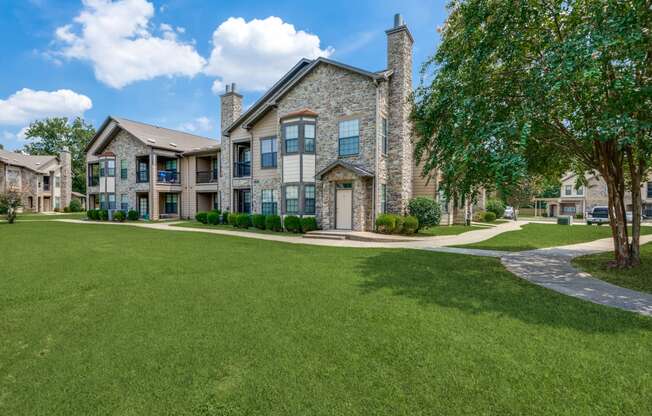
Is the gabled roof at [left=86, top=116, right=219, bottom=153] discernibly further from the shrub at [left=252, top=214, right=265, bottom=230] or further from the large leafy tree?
the large leafy tree

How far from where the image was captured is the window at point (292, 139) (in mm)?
16844

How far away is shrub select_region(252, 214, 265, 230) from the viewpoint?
17797 mm

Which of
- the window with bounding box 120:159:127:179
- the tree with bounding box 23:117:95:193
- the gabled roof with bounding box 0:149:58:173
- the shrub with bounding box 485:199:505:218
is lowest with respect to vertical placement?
the shrub with bounding box 485:199:505:218

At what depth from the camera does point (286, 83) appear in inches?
768

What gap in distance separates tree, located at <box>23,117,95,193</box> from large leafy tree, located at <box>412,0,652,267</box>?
6364 centimetres

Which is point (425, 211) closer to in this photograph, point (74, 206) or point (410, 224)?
point (410, 224)

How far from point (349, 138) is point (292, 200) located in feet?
14.9

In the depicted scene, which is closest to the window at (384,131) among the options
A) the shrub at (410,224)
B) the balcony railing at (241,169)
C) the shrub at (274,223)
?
the shrub at (410,224)

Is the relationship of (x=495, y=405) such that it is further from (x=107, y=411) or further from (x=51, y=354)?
(x=51, y=354)

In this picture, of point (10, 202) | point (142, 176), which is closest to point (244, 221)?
point (142, 176)

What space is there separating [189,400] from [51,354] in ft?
6.98

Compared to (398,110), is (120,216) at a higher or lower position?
lower

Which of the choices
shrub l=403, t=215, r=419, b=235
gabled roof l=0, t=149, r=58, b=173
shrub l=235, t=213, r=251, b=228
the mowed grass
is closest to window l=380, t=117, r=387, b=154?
shrub l=403, t=215, r=419, b=235

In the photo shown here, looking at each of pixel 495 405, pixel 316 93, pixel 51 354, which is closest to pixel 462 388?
pixel 495 405
